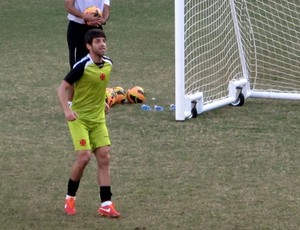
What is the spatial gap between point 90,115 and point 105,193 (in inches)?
24.7

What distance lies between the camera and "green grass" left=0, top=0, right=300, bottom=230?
7.69 m

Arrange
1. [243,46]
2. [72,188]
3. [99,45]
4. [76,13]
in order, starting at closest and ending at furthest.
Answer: [99,45] → [72,188] → [76,13] → [243,46]

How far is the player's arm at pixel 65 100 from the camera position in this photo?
24.4ft

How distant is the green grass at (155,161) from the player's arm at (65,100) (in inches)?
32.2

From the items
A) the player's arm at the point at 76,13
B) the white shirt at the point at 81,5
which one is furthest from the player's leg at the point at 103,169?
the white shirt at the point at 81,5

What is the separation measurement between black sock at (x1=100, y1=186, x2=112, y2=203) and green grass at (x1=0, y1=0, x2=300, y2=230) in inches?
6.7

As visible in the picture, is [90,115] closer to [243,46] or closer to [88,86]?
[88,86]

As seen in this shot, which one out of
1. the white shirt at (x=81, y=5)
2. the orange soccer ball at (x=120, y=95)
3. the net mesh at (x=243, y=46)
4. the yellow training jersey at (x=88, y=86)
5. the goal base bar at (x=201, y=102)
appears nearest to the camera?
the yellow training jersey at (x=88, y=86)

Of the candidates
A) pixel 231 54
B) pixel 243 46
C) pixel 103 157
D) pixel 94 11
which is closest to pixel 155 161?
pixel 103 157

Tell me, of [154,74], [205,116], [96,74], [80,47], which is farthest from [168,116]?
[96,74]

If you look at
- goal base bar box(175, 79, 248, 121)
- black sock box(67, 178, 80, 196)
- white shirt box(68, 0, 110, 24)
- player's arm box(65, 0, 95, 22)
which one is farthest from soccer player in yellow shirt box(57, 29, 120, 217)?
goal base bar box(175, 79, 248, 121)

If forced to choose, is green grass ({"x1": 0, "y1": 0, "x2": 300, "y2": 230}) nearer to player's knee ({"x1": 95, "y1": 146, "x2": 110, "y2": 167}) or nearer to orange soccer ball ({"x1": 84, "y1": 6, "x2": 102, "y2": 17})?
player's knee ({"x1": 95, "y1": 146, "x2": 110, "y2": 167})

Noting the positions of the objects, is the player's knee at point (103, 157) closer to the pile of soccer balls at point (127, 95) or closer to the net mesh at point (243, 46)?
the net mesh at point (243, 46)

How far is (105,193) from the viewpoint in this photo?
767cm
